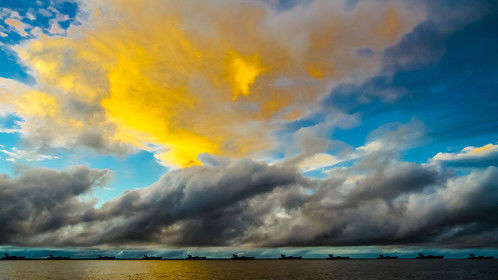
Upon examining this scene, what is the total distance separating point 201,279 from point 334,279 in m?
76.6

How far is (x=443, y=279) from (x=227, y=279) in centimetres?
12908

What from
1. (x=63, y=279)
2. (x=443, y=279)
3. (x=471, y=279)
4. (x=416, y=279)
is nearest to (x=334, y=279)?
(x=416, y=279)

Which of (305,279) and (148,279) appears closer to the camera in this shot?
(305,279)

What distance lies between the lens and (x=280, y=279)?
172 m

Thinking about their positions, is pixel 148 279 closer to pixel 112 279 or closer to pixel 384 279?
pixel 112 279

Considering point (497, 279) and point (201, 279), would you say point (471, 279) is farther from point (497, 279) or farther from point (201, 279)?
point (201, 279)

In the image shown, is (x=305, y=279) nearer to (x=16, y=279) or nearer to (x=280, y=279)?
(x=280, y=279)

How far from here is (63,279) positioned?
559ft

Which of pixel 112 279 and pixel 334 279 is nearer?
pixel 334 279

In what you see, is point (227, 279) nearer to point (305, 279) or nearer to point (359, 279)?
point (305, 279)

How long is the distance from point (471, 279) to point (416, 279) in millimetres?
32923

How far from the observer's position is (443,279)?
173875 millimetres

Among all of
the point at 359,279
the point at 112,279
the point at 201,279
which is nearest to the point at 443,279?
the point at 359,279

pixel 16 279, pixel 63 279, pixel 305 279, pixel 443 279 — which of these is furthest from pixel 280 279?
pixel 16 279
